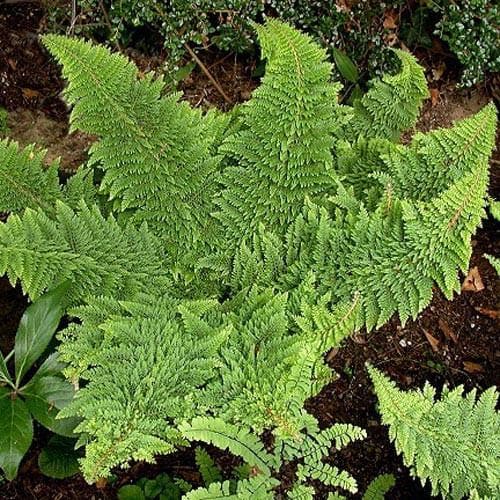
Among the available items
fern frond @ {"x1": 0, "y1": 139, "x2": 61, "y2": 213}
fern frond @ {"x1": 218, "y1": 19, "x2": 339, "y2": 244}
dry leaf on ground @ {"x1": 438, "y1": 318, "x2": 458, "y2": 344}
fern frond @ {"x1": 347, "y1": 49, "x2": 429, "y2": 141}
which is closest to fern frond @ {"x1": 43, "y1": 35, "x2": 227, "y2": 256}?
fern frond @ {"x1": 218, "y1": 19, "x2": 339, "y2": 244}

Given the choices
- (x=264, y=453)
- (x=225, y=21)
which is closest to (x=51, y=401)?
(x=264, y=453)

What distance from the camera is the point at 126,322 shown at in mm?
2463

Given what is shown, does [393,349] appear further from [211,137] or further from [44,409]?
[44,409]

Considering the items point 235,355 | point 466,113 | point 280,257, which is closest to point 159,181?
point 280,257

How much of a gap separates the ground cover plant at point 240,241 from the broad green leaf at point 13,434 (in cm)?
27

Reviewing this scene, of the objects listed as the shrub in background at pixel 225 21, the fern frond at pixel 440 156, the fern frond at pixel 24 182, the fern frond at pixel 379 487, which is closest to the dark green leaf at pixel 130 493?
the fern frond at pixel 379 487

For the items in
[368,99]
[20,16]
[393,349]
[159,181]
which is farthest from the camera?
[20,16]

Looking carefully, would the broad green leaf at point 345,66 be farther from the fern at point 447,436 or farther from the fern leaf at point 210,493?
the fern leaf at point 210,493

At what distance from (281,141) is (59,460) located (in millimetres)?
1600

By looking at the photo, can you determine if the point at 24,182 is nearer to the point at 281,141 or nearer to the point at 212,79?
the point at 281,141

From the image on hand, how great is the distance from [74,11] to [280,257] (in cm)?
175

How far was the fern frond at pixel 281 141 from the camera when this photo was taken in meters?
2.65

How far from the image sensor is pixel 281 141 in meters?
2.75

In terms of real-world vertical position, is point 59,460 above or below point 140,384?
below
